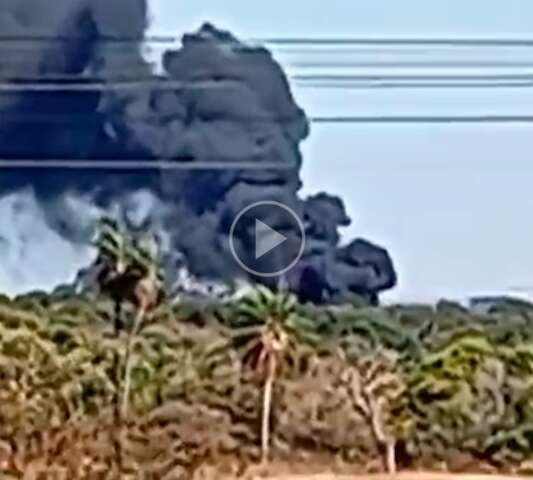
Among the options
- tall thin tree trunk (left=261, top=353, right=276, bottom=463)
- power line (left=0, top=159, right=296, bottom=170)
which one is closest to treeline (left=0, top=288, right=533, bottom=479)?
tall thin tree trunk (left=261, top=353, right=276, bottom=463)

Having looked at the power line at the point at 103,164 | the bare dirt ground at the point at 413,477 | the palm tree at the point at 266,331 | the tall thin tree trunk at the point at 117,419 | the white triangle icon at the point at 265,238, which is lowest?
the bare dirt ground at the point at 413,477

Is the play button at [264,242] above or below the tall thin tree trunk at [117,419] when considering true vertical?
above

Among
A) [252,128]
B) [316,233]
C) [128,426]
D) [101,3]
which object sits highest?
[101,3]

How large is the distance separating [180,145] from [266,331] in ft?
1.32

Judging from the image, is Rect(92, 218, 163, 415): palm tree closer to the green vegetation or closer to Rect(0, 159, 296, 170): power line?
the green vegetation

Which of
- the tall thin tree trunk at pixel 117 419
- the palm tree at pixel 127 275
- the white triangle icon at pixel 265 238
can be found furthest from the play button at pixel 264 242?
the tall thin tree trunk at pixel 117 419

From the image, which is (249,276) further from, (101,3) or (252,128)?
(101,3)

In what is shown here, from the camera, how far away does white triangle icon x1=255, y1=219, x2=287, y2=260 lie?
9.25ft

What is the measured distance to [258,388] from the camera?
9.28 ft

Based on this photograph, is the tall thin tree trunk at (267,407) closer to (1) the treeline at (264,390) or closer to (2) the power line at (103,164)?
(1) the treeline at (264,390)

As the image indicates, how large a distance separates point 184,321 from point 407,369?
1.47 feet

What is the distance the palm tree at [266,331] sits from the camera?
2812 mm

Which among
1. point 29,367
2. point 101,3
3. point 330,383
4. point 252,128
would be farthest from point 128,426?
point 101,3

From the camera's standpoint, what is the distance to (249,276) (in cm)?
282
